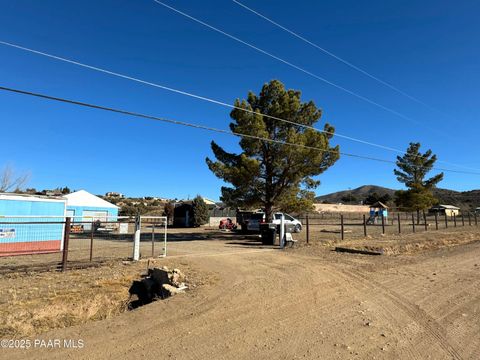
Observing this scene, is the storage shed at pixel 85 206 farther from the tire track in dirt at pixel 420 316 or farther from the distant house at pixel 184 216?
the tire track in dirt at pixel 420 316

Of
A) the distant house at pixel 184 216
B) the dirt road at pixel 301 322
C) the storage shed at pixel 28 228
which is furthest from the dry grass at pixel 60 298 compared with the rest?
the distant house at pixel 184 216

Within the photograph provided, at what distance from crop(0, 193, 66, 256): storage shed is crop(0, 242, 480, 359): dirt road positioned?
37.7 ft

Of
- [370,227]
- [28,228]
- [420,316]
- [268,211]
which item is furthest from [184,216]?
[420,316]

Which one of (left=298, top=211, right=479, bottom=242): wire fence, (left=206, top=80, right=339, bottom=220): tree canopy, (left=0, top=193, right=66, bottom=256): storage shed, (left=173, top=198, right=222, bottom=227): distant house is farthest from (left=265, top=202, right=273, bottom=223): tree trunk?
(left=173, top=198, right=222, bottom=227): distant house

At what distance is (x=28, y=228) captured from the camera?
61.2 ft

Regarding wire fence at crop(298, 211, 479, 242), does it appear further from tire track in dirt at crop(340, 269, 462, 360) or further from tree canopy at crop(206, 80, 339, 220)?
tire track in dirt at crop(340, 269, 462, 360)

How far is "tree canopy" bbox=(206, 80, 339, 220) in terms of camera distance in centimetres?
2509

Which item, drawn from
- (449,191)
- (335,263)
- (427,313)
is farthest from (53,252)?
(449,191)

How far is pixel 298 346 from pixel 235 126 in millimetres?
21703

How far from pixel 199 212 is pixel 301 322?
4250cm

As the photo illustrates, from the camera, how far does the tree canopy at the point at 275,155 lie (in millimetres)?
25094

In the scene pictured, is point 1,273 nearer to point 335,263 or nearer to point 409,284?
point 335,263

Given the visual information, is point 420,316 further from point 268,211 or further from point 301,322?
point 268,211

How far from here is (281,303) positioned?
783 cm
